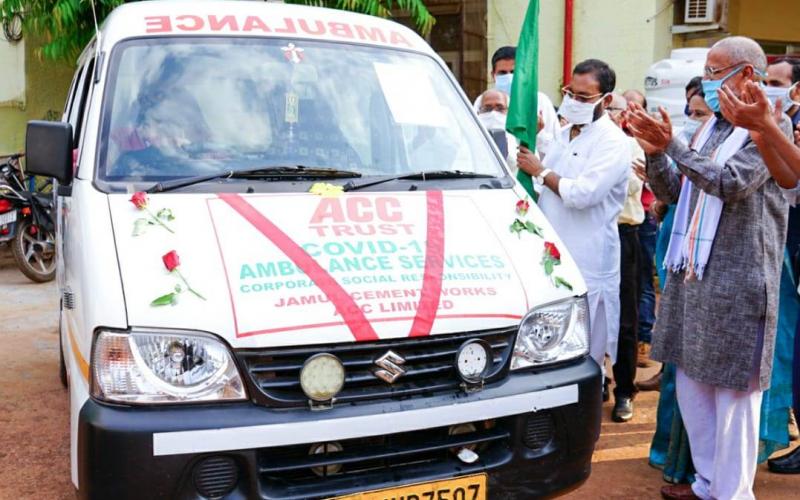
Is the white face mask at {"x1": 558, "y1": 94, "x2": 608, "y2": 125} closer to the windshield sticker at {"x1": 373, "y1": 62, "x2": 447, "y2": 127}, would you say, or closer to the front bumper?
the windshield sticker at {"x1": 373, "y1": 62, "x2": 447, "y2": 127}

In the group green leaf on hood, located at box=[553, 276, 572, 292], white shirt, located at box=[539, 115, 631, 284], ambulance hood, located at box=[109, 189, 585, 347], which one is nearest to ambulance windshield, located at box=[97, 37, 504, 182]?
ambulance hood, located at box=[109, 189, 585, 347]

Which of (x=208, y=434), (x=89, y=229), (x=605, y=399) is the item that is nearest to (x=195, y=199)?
(x=89, y=229)

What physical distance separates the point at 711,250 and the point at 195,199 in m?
2.08

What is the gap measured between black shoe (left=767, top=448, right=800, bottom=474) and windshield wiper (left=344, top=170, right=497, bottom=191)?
6.99 ft

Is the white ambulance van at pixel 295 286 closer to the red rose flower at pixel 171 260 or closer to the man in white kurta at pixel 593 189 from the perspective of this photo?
the red rose flower at pixel 171 260

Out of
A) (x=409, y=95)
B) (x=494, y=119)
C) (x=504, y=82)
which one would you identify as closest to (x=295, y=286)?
(x=409, y=95)

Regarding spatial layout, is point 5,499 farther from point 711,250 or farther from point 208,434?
point 711,250

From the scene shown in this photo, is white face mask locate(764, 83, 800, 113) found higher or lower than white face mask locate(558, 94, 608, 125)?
higher

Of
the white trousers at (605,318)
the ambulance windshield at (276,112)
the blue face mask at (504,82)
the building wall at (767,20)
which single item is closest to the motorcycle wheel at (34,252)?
the blue face mask at (504,82)

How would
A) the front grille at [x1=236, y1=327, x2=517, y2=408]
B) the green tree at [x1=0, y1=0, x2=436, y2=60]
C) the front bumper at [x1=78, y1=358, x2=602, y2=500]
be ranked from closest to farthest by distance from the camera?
the front bumper at [x1=78, y1=358, x2=602, y2=500] → the front grille at [x1=236, y1=327, x2=517, y2=408] → the green tree at [x1=0, y1=0, x2=436, y2=60]

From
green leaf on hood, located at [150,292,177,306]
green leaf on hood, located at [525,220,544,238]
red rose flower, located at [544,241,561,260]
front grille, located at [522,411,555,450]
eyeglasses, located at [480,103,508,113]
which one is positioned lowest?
front grille, located at [522,411,555,450]

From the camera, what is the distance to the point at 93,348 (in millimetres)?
2631

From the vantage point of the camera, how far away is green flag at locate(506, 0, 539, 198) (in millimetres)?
4824

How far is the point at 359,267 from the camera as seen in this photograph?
2.90 metres
